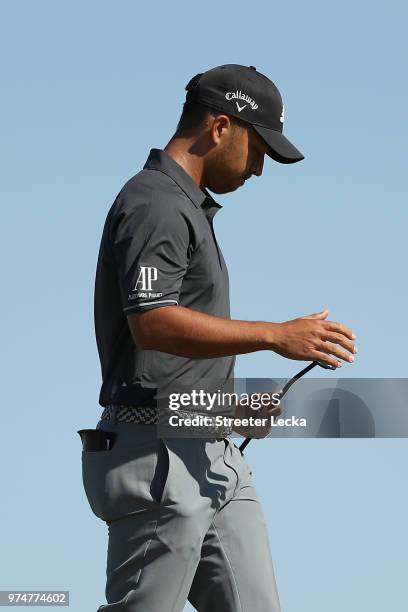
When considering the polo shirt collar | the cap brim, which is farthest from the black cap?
the polo shirt collar

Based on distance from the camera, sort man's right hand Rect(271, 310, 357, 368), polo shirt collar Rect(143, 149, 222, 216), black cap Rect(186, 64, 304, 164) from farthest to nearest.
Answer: black cap Rect(186, 64, 304, 164) < polo shirt collar Rect(143, 149, 222, 216) < man's right hand Rect(271, 310, 357, 368)

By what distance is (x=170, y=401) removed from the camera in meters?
5.36

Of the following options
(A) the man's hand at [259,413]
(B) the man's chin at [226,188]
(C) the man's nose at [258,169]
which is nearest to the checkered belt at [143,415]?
(A) the man's hand at [259,413]

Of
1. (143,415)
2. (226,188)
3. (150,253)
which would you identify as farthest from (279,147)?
(143,415)

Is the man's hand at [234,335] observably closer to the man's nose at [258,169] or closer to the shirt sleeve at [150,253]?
the shirt sleeve at [150,253]

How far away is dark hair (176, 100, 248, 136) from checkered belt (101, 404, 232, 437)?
1.20m

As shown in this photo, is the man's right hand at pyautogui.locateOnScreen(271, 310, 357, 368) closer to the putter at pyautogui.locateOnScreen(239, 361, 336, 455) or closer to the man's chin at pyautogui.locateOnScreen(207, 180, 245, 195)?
the putter at pyautogui.locateOnScreen(239, 361, 336, 455)

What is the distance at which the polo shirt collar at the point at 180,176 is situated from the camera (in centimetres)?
557

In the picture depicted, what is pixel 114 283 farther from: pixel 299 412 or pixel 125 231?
pixel 299 412

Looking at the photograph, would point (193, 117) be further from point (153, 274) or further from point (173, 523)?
point (173, 523)

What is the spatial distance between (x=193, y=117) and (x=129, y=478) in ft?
5.08

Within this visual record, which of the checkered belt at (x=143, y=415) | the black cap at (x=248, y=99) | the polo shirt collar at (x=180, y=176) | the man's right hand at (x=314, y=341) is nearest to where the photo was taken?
the man's right hand at (x=314, y=341)

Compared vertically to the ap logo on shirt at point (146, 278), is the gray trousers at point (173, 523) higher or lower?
lower

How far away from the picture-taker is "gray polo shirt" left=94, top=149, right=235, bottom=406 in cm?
518
